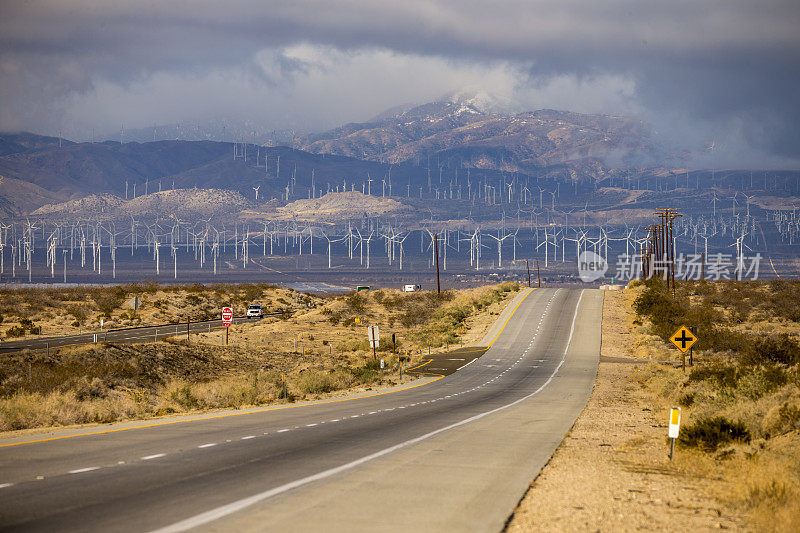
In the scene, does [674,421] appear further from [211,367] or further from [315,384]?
[211,367]

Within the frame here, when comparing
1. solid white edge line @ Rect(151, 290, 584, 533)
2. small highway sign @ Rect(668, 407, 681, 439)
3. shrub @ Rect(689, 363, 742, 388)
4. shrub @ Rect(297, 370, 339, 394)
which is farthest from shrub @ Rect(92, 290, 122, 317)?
small highway sign @ Rect(668, 407, 681, 439)

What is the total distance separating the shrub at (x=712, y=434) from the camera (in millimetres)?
18547

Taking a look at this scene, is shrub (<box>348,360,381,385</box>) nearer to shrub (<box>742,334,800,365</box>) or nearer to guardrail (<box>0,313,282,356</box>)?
guardrail (<box>0,313,282,356</box>)

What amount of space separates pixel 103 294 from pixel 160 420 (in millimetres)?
74837

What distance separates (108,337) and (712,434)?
48.0 meters

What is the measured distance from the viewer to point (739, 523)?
12.3 m

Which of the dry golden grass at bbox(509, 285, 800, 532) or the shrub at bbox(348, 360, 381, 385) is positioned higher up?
the dry golden grass at bbox(509, 285, 800, 532)

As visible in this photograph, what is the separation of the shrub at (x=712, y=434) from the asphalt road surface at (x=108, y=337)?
36471 mm

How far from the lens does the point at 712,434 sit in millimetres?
18750

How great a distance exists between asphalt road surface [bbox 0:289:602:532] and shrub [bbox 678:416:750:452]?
316 cm

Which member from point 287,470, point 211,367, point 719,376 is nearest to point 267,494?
point 287,470

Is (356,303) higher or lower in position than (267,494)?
lower

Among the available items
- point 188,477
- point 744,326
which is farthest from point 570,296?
point 188,477

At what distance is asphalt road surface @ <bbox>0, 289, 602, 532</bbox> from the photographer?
451 inches
